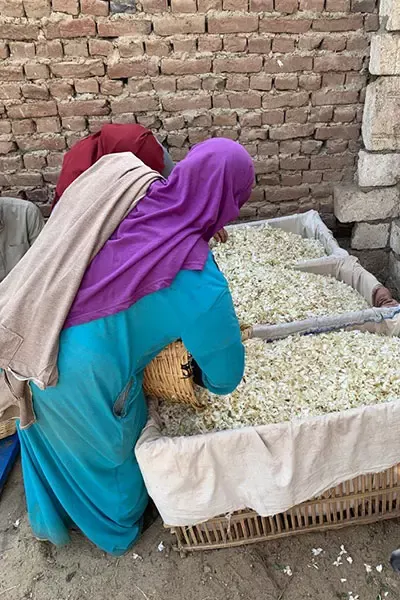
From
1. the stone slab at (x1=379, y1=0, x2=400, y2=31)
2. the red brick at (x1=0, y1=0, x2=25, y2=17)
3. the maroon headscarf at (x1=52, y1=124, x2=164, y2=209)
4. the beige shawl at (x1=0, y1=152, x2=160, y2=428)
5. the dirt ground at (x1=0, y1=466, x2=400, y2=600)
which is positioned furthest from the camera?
the stone slab at (x1=379, y1=0, x2=400, y2=31)

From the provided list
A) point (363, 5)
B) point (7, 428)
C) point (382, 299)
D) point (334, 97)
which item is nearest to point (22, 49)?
point (334, 97)

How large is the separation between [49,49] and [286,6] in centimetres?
162

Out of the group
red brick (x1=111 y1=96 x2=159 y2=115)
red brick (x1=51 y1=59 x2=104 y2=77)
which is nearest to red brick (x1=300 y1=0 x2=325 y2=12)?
red brick (x1=111 y1=96 x2=159 y2=115)

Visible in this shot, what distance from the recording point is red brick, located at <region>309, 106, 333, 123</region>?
3.80 meters

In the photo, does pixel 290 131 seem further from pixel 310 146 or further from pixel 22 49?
pixel 22 49

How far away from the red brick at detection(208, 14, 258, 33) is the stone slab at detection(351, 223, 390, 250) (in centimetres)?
172

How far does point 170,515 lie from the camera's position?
2.19 meters

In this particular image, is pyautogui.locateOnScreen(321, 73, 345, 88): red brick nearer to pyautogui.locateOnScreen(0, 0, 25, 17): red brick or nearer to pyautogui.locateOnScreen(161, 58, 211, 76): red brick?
pyautogui.locateOnScreen(161, 58, 211, 76): red brick

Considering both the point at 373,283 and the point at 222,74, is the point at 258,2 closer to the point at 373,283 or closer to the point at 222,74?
the point at 222,74

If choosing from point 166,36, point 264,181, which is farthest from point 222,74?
point 264,181

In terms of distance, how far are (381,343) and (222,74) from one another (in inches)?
86.6

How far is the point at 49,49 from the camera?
3357 millimetres

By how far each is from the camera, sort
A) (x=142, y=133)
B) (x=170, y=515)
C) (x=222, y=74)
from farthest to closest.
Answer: (x=222, y=74), (x=142, y=133), (x=170, y=515)

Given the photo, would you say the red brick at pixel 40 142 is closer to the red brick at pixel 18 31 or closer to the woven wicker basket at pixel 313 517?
the red brick at pixel 18 31
